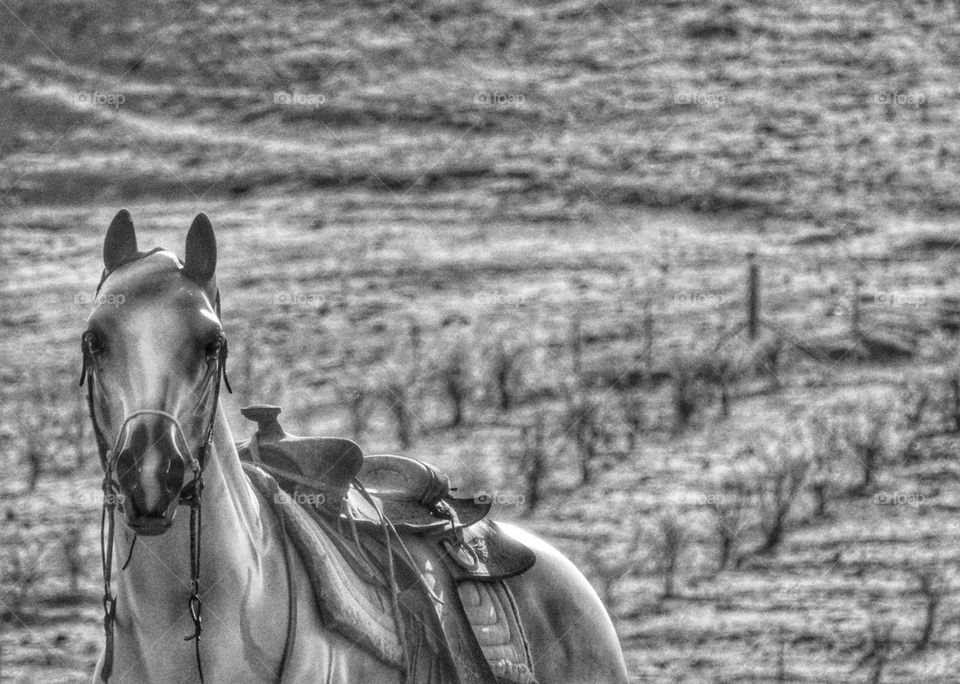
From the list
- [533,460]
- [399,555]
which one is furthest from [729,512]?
[399,555]

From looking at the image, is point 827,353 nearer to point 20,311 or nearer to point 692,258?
point 692,258

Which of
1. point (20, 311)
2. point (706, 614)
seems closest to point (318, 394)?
point (20, 311)

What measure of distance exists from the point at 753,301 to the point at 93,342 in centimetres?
1283

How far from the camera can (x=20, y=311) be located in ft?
59.4

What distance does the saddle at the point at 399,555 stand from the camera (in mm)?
5410

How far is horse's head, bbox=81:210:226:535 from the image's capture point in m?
4.50

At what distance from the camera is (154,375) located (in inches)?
182

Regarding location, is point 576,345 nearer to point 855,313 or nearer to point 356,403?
point 356,403

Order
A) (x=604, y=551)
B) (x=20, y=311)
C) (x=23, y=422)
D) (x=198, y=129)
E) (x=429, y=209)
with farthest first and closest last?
(x=198, y=129)
(x=429, y=209)
(x=20, y=311)
(x=23, y=422)
(x=604, y=551)

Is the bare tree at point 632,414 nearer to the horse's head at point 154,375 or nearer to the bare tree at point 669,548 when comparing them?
the bare tree at point 669,548

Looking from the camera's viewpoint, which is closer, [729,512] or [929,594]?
[929,594]

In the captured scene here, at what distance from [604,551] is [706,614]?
1.12m

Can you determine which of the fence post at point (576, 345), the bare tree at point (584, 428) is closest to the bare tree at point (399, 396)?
the bare tree at point (584, 428)

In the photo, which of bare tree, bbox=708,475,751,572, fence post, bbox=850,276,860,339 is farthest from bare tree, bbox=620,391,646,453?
fence post, bbox=850,276,860,339
